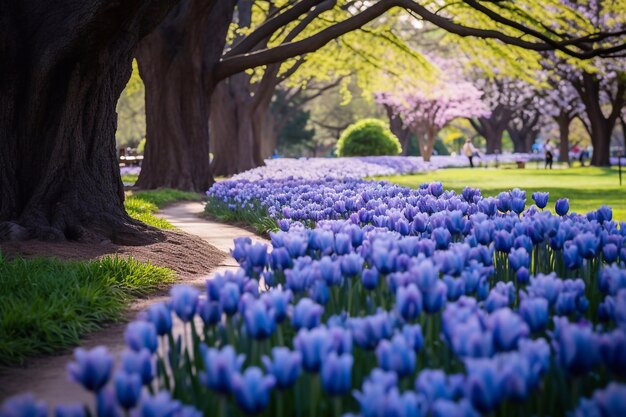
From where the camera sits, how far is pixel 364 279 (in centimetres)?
348

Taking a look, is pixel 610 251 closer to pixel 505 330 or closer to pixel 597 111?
pixel 505 330

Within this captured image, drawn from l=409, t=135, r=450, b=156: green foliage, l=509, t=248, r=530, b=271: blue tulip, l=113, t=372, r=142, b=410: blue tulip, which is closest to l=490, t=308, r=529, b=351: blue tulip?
l=113, t=372, r=142, b=410: blue tulip

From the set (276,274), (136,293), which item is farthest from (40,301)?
(276,274)

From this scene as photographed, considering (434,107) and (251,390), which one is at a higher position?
(434,107)

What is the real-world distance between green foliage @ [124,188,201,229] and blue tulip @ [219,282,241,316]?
7575 mm

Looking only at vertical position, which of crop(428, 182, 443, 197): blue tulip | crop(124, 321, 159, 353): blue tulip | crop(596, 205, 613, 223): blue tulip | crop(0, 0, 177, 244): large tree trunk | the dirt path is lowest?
the dirt path

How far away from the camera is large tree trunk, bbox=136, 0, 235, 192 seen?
17578 millimetres

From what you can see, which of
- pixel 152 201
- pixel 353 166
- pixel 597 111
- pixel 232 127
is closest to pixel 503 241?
pixel 152 201

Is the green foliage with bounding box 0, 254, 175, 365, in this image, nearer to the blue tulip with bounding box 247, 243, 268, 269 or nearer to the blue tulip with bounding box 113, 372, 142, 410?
the blue tulip with bounding box 247, 243, 268, 269

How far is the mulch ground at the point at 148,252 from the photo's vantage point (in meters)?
7.18

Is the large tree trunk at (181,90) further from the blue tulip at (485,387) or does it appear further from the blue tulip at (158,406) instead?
the blue tulip at (485,387)

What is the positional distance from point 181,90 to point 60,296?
13091 millimetres

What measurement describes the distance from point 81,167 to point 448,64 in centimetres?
5143

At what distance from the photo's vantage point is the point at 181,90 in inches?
709
